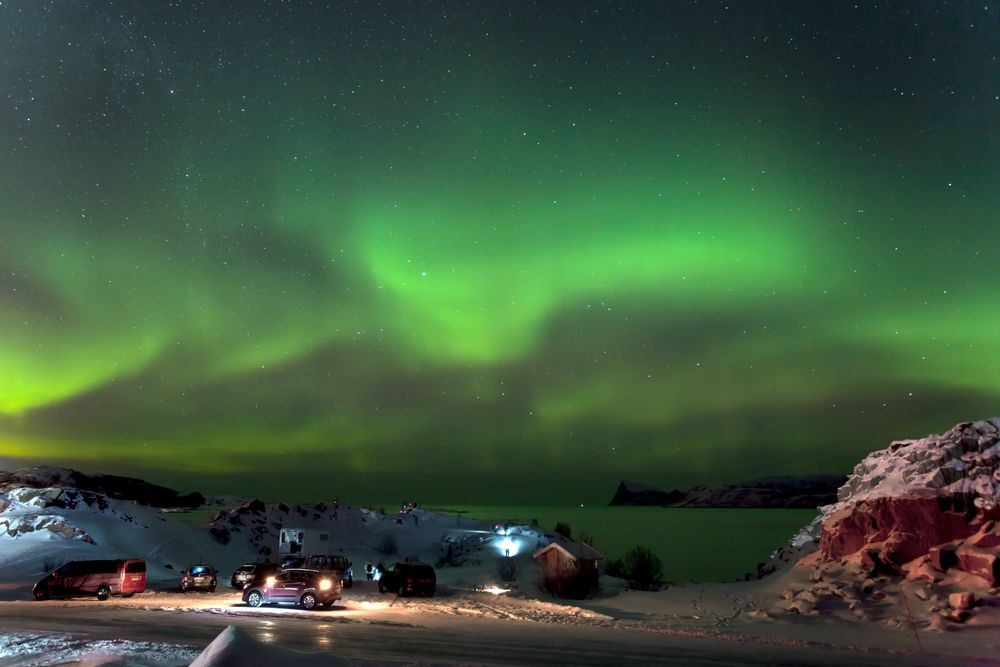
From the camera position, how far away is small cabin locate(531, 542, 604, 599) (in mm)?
45625

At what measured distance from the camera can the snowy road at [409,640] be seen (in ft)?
60.4

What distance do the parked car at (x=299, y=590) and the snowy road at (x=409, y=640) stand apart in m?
2.39

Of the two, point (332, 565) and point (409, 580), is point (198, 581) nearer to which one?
point (332, 565)

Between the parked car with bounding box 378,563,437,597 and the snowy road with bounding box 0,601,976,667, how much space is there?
917 centimetres

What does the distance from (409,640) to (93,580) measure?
21.9m

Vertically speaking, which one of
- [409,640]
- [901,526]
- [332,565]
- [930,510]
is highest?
[930,510]

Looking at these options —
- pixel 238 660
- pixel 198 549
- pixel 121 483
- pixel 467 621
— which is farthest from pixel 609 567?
pixel 121 483

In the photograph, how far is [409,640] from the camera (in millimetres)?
21344

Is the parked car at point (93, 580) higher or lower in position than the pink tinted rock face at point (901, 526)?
lower

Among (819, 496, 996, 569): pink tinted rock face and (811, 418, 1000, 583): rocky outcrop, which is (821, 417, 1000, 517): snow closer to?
(811, 418, 1000, 583): rocky outcrop

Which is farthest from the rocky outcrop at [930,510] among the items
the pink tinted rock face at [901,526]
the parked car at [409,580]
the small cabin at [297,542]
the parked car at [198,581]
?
the small cabin at [297,542]

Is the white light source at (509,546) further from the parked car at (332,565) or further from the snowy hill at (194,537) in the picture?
the parked car at (332,565)

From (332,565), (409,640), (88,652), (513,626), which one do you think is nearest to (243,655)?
(88,652)

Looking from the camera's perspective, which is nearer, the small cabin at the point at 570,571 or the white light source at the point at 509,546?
the small cabin at the point at 570,571
